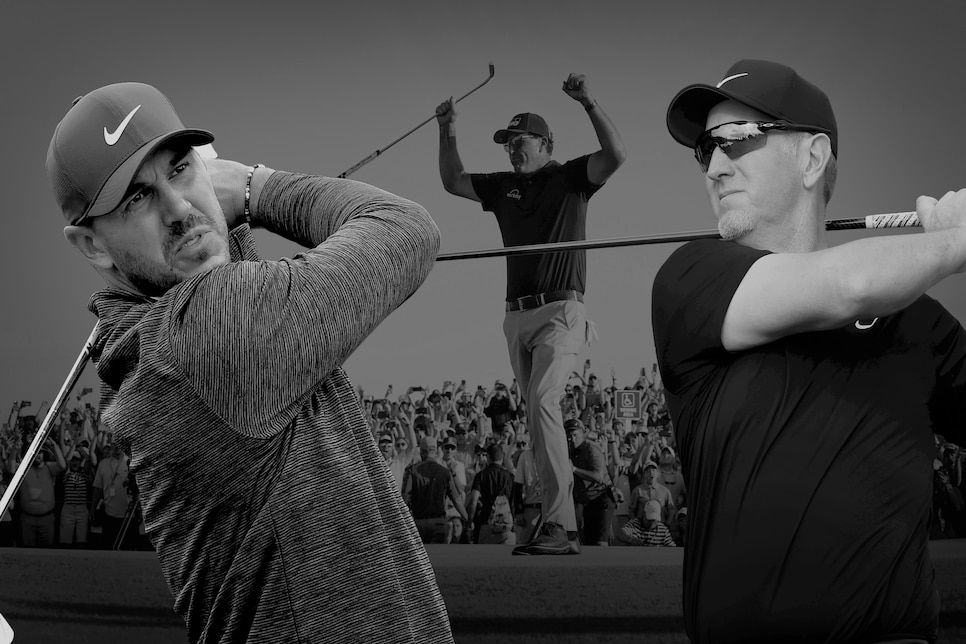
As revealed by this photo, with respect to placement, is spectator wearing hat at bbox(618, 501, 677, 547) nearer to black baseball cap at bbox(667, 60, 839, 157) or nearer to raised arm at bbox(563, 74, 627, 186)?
raised arm at bbox(563, 74, 627, 186)

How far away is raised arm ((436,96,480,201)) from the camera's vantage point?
18.3 feet

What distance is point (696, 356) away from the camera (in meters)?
1.34

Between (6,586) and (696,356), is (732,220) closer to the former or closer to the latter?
(696,356)

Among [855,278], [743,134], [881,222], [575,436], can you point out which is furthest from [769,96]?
[575,436]

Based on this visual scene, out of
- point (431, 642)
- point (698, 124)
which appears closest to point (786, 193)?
point (698, 124)

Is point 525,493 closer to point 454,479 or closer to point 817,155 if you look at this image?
point 454,479

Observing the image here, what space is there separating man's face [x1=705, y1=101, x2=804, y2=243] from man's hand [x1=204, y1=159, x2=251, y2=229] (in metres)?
0.68

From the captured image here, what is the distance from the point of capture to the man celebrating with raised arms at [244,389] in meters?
0.94

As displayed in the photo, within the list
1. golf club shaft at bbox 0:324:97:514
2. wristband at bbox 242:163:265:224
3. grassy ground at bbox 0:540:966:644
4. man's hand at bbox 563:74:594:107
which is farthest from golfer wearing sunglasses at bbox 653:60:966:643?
man's hand at bbox 563:74:594:107

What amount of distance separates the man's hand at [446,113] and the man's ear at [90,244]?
4.77 m

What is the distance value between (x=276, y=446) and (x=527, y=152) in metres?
4.61

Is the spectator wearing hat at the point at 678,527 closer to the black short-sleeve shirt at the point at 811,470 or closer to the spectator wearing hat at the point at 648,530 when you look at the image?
the spectator wearing hat at the point at 648,530

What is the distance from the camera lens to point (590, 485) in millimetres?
5102

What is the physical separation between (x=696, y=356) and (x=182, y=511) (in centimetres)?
70
